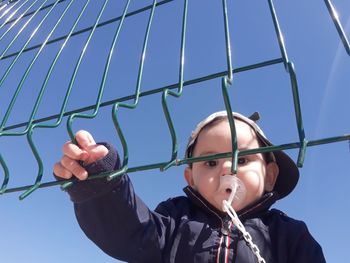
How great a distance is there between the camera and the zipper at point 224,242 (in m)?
→ 1.22

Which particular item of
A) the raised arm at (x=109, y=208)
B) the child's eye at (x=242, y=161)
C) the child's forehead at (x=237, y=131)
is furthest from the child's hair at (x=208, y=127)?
the raised arm at (x=109, y=208)

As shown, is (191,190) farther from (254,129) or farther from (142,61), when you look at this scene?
(142,61)

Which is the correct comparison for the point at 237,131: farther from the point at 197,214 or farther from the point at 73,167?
the point at 73,167

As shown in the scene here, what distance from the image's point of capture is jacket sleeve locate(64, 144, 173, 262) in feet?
3.76

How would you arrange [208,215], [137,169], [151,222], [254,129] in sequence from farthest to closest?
[254,129] < [208,215] < [151,222] < [137,169]

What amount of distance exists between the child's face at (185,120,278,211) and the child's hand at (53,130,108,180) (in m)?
0.44

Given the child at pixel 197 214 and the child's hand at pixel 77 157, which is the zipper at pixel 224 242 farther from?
the child's hand at pixel 77 157

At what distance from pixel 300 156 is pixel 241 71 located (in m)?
0.33

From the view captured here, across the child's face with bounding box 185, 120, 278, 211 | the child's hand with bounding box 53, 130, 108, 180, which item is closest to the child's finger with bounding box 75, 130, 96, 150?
the child's hand with bounding box 53, 130, 108, 180

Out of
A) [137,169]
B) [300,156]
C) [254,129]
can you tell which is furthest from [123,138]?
[254,129]

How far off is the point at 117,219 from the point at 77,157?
26cm

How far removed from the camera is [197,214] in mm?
1458

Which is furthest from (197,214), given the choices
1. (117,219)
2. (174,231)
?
(117,219)

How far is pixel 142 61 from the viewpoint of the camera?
1171 millimetres
